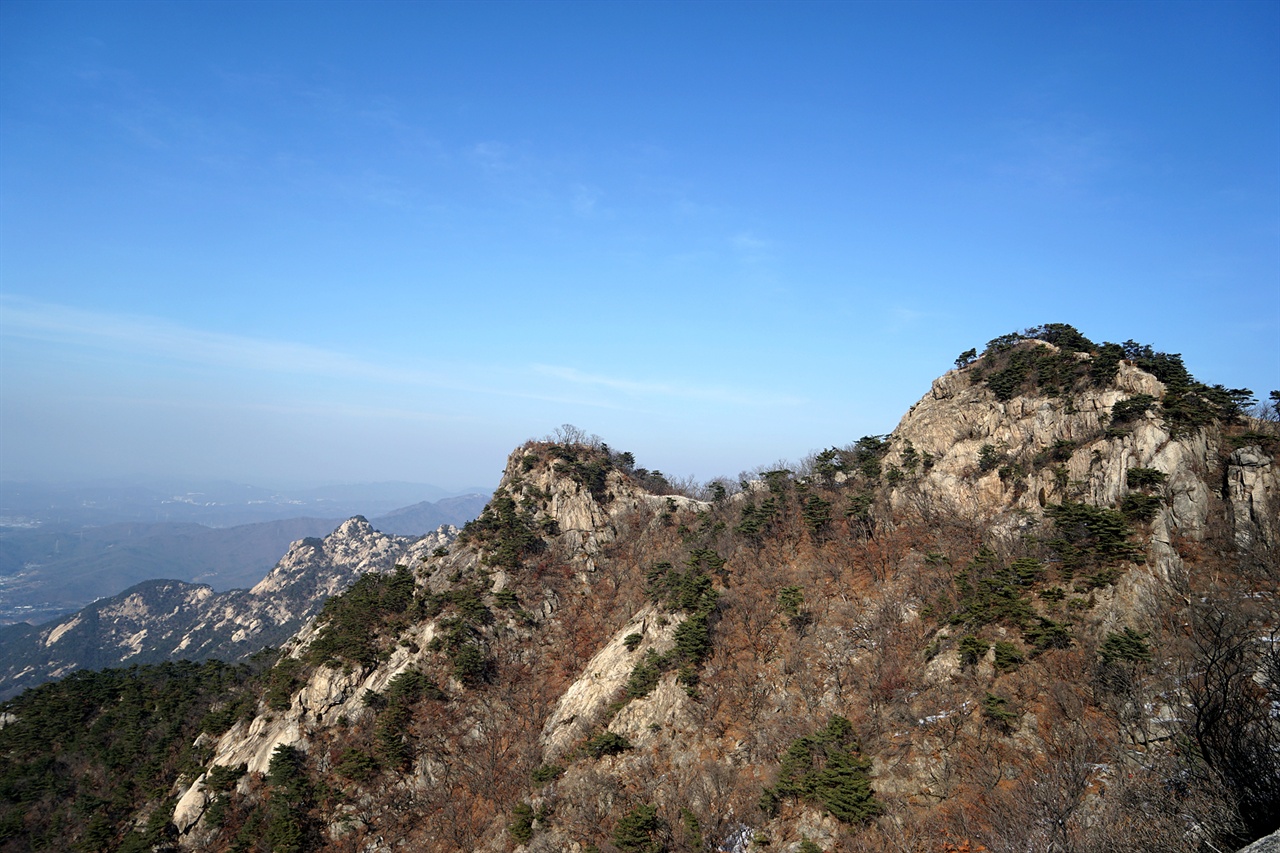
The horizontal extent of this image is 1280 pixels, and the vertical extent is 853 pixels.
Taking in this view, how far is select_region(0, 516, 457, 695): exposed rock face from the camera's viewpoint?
472 ft

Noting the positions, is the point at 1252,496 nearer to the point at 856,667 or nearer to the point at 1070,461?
the point at 1070,461

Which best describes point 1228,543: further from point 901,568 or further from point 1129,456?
point 901,568

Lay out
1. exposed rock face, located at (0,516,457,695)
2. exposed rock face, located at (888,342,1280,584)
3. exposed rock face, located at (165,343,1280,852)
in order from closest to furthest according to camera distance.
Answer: exposed rock face, located at (165,343,1280,852), exposed rock face, located at (888,342,1280,584), exposed rock face, located at (0,516,457,695)

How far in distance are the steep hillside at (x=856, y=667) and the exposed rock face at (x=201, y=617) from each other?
98.9 m

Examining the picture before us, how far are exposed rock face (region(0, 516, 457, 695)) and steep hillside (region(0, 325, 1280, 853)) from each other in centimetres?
9892

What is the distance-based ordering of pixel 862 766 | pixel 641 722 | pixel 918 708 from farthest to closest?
pixel 641 722 → pixel 918 708 → pixel 862 766

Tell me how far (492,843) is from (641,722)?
9393 millimetres

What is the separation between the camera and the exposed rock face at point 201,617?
14375cm

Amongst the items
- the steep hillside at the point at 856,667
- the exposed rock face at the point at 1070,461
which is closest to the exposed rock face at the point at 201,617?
the steep hillside at the point at 856,667

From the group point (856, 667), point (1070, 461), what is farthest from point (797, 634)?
point (1070, 461)

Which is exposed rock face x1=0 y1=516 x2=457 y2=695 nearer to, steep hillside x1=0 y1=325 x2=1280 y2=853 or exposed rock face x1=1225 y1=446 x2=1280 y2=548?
steep hillside x1=0 y1=325 x2=1280 y2=853

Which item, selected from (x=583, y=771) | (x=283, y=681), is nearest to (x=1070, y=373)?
(x=583, y=771)

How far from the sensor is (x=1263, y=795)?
1194 cm

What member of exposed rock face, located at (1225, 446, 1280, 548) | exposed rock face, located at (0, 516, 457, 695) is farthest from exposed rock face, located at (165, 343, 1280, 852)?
exposed rock face, located at (0, 516, 457, 695)
